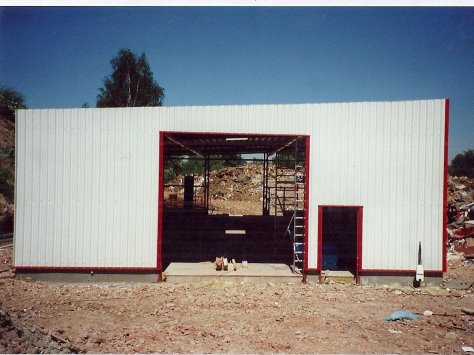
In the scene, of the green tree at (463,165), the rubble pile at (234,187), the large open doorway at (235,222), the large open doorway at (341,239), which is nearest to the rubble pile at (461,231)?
the large open doorway at (341,239)

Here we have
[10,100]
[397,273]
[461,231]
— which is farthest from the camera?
[10,100]

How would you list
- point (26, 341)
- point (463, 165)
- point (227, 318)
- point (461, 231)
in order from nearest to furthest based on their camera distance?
1. point (26, 341)
2. point (227, 318)
3. point (461, 231)
4. point (463, 165)

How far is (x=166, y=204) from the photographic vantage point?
24.9 metres

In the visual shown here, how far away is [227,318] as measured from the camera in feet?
26.5

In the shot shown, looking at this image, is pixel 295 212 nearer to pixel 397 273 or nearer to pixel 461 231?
pixel 397 273

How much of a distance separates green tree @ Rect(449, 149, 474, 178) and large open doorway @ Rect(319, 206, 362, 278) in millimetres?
50807

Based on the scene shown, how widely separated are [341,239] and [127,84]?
121 feet

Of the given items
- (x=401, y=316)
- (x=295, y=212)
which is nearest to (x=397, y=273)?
(x=401, y=316)

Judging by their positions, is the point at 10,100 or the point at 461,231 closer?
the point at 461,231

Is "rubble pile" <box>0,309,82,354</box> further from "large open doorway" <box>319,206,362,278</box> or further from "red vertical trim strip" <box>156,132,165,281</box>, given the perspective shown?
"large open doorway" <box>319,206,362,278</box>

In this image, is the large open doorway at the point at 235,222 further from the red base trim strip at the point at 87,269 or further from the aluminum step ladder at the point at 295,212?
the red base trim strip at the point at 87,269

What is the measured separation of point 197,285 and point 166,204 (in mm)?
14833

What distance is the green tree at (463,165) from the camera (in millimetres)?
56331
